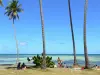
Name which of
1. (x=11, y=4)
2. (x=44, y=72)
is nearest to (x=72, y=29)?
(x=44, y=72)

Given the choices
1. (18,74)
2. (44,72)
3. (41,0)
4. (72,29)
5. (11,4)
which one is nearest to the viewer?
(18,74)

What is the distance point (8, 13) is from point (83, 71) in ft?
117

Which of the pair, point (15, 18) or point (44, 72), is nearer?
point (44, 72)

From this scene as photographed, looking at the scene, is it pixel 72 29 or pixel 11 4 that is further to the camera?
pixel 11 4

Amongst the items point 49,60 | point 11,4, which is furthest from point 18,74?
point 11,4

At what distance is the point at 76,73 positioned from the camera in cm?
3447

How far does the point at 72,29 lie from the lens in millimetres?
45094

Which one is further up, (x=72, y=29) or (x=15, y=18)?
(x=15, y=18)

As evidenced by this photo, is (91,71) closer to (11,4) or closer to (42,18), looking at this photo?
(42,18)

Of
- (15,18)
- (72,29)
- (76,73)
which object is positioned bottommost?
(76,73)

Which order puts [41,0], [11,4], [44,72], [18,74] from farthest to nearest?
[11,4] → [41,0] → [44,72] → [18,74]

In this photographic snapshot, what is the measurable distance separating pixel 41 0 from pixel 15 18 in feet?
106

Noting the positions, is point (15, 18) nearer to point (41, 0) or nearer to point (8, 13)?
point (8, 13)

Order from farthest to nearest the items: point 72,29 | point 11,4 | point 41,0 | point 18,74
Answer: point 11,4 → point 72,29 → point 41,0 → point 18,74
